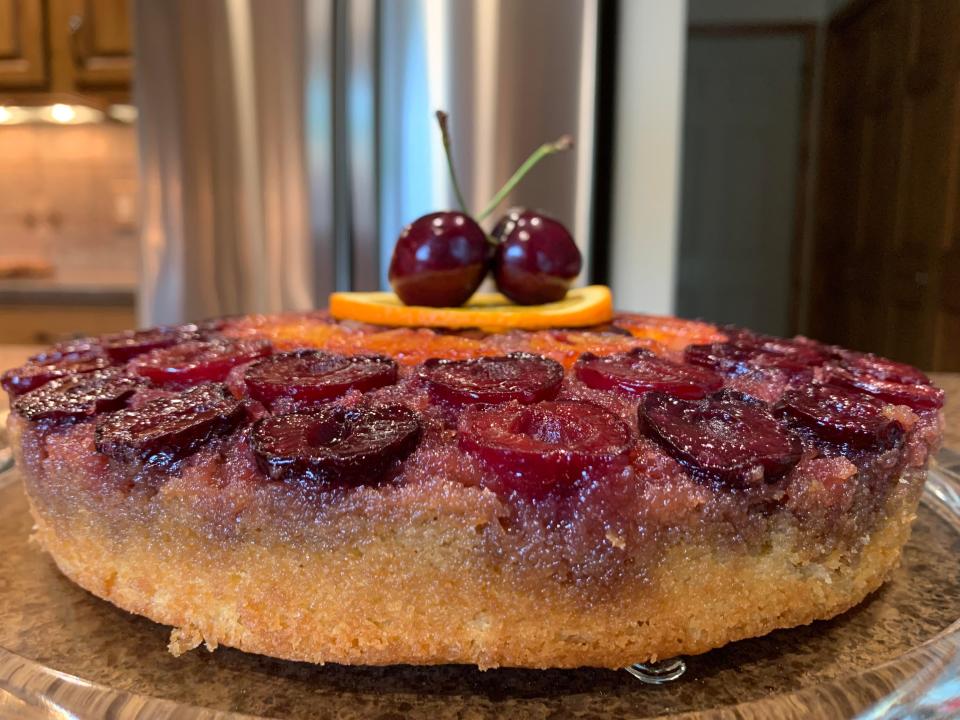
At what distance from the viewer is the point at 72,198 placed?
4.43m

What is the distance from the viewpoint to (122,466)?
66 centimetres

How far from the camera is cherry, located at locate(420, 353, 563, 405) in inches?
28.4

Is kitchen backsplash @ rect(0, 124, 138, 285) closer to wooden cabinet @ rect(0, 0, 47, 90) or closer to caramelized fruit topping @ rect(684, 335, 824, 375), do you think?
wooden cabinet @ rect(0, 0, 47, 90)

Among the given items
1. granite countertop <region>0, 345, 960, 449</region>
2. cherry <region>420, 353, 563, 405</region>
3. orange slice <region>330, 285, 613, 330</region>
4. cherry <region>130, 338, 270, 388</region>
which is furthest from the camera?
granite countertop <region>0, 345, 960, 449</region>

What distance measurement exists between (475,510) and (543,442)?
80 millimetres

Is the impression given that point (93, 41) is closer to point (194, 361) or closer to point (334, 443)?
point (194, 361)

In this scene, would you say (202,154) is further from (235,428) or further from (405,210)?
(235,428)

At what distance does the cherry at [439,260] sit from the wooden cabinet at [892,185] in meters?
3.39

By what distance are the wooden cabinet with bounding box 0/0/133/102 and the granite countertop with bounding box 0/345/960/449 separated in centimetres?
187

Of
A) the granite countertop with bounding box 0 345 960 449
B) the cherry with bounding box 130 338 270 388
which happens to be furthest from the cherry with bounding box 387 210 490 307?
the granite countertop with bounding box 0 345 960 449

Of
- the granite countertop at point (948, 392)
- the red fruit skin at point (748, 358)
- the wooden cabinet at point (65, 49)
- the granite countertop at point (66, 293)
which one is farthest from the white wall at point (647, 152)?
the wooden cabinet at point (65, 49)

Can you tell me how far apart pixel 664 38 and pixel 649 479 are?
88.8 inches

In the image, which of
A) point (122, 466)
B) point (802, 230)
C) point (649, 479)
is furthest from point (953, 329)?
point (122, 466)

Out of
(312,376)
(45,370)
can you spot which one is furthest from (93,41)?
(312,376)
